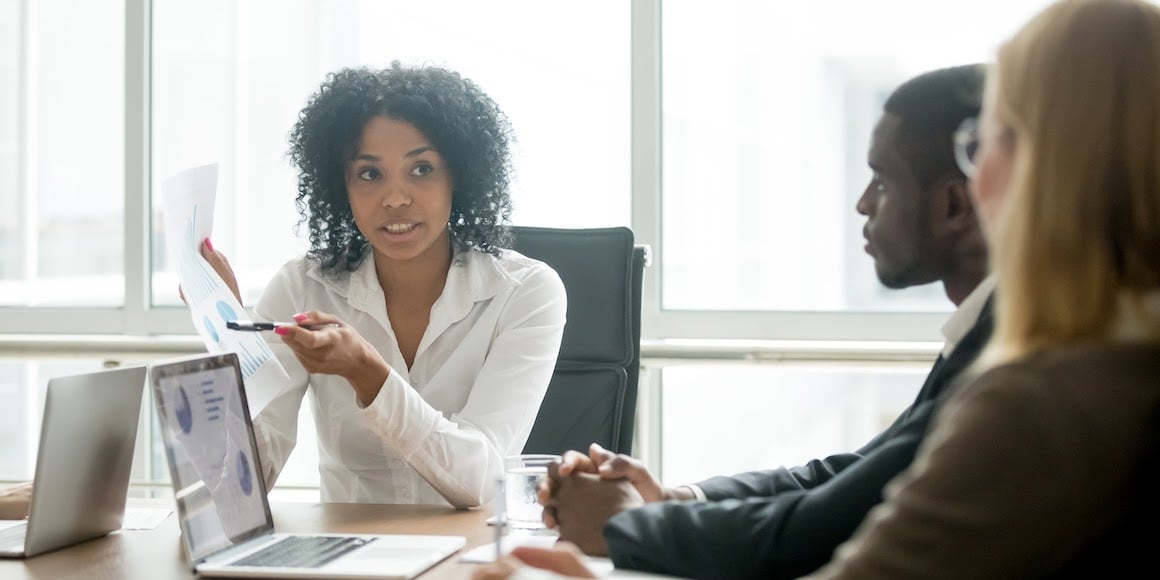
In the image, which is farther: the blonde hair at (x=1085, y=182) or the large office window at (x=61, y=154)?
the large office window at (x=61, y=154)

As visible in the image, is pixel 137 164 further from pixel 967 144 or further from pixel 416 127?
pixel 967 144

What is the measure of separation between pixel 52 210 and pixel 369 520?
243 cm

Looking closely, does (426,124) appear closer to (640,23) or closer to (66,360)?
(640,23)

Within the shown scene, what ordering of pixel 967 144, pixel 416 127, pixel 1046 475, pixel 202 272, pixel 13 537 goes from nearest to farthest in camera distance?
pixel 1046 475 < pixel 967 144 < pixel 13 537 < pixel 202 272 < pixel 416 127

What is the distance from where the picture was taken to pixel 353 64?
11.1 feet

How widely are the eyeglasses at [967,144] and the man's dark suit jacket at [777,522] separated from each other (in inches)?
6.1

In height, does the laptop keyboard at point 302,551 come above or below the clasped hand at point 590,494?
below

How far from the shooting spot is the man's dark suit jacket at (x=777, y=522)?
1236 mm

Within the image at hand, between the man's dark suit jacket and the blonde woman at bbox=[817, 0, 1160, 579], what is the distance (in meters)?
0.40

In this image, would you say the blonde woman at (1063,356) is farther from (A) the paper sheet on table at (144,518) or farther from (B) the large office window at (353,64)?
(B) the large office window at (353,64)

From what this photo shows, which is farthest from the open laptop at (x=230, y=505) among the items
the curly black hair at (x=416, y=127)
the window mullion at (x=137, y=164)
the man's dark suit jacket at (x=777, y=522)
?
the window mullion at (x=137, y=164)

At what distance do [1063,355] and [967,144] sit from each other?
1.62 ft

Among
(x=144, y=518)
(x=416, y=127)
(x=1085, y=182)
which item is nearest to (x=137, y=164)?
Result: (x=416, y=127)

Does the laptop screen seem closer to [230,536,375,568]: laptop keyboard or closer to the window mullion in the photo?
[230,536,375,568]: laptop keyboard
